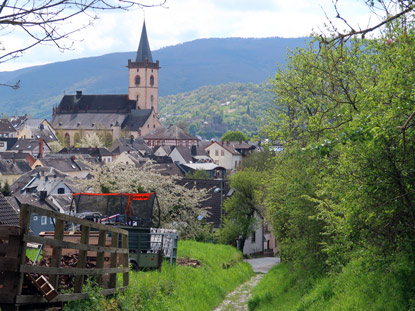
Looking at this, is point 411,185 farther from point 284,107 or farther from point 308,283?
point 284,107

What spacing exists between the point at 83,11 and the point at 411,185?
6.01 meters

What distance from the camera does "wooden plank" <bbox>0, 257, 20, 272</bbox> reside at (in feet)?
25.5

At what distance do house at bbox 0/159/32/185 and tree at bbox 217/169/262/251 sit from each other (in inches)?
2058

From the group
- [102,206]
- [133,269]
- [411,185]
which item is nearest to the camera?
[411,185]

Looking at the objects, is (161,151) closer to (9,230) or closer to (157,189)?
(157,189)

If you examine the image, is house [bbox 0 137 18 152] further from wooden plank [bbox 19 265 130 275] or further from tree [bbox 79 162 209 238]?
wooden plank [bbox 19 265 130 275]

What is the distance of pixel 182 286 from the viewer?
1762cm

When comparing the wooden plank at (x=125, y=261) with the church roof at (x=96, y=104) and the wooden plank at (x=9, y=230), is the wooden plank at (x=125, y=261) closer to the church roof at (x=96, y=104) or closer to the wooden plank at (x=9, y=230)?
the wooden plank at (x=9, y=230)

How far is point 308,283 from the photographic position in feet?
63.1

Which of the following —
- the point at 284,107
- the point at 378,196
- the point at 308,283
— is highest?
Result: the point at 284,107

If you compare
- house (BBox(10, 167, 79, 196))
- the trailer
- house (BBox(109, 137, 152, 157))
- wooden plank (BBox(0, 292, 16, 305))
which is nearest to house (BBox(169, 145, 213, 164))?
house (BBox(109, 137, 152, 157))

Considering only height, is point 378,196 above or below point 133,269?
above

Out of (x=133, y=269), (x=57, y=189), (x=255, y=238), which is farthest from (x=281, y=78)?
(x=57, y=189)

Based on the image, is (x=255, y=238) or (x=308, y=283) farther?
(x=255, y=238)
